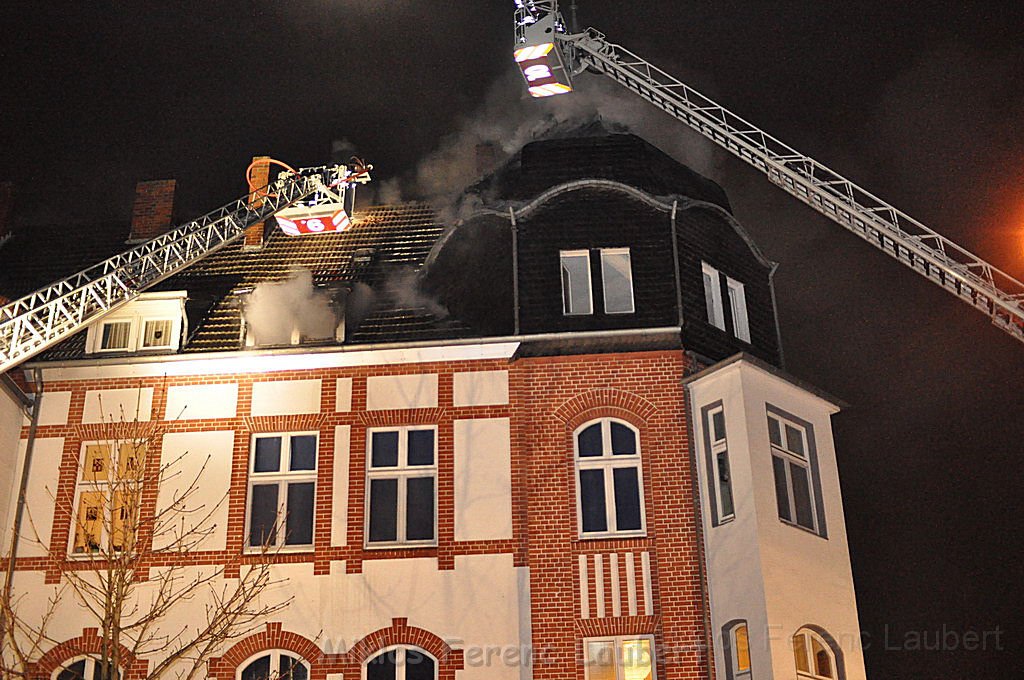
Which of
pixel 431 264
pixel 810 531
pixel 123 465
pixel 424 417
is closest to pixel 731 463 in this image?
pixel 810 531

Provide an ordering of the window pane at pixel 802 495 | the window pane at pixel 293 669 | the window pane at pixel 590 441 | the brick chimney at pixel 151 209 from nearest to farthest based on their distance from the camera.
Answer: the window pane at pixel 293 669, the window pane at pixel 802 495, the window pane at pixel 590 441, the brick chimney at pixel 151 209

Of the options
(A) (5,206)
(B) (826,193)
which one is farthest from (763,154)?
(A) (5,206)

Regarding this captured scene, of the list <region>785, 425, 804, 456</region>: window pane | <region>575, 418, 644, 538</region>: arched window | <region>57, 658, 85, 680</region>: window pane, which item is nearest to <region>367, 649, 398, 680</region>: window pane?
<region>575, 418, 644, 538</region>: arched window

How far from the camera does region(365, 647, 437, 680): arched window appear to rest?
60.2 feet

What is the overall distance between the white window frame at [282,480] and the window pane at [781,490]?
784cm

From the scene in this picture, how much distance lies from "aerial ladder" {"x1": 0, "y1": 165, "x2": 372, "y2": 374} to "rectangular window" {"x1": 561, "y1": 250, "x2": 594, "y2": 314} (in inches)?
207

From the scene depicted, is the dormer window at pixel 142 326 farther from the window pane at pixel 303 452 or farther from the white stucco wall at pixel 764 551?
the white stucco wall at pixel 764 551

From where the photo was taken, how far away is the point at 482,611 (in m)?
18.5

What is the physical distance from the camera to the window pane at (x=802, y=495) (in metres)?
18.8

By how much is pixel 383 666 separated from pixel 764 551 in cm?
642

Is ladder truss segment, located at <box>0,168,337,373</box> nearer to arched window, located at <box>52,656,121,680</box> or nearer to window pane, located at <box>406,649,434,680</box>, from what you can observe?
arched window, located at <box>52,656,121,680</box>

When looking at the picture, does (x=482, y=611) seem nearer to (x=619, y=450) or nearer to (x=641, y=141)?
(x=619, y=450)

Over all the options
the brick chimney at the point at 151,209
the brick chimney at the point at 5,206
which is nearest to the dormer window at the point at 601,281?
the brick chimney at the point at 151,209

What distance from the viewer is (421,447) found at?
19.9 m
